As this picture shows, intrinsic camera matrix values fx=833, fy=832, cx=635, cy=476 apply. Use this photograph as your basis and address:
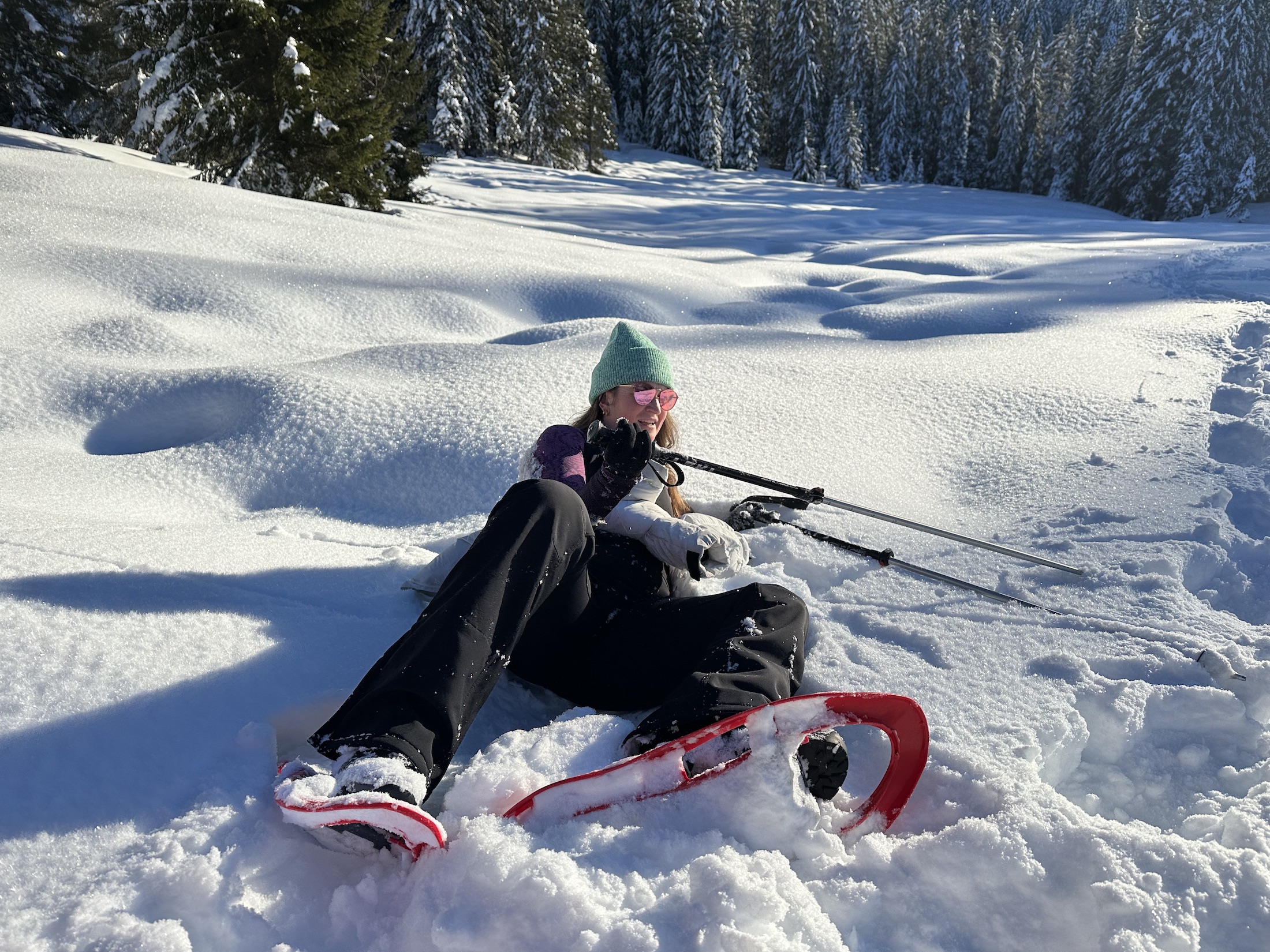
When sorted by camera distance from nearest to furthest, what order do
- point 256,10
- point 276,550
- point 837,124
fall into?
1. point 276,550
2. point 256,10
3. point 837,124

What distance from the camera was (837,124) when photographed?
→ 33.8 m

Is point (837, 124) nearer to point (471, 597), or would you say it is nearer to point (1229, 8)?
point (1229, 8)

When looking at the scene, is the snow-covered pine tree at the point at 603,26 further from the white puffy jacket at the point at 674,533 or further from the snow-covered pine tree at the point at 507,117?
the white puffy jacket at the point at 674,533

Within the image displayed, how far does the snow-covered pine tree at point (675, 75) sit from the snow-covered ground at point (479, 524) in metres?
29.8

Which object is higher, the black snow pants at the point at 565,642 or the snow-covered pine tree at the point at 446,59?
the snow-covered pine tree at the point at 446,59

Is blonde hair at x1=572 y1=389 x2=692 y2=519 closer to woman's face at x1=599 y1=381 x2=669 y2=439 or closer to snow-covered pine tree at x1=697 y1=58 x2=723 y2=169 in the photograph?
woman's face at x1=599 y1=381 x2=669 y2=439

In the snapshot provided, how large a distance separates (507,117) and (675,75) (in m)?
13.9

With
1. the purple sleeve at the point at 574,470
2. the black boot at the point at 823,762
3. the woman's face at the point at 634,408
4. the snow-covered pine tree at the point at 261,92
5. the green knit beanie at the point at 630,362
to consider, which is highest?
the snow-covered pine tree at the point at 261,92

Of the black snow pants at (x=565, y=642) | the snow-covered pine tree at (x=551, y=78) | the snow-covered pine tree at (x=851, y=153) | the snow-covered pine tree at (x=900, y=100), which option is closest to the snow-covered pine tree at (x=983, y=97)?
the snow-covered pine tree at (x=900, y=100)

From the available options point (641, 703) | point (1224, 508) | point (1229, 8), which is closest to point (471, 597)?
point (641, 703)

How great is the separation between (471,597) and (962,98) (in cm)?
4292

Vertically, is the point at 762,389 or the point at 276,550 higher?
the point at 762,389

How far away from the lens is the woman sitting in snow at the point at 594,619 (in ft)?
4.91

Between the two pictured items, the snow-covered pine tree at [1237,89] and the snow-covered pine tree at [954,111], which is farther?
the snow-covered pine tree at [954,111]
